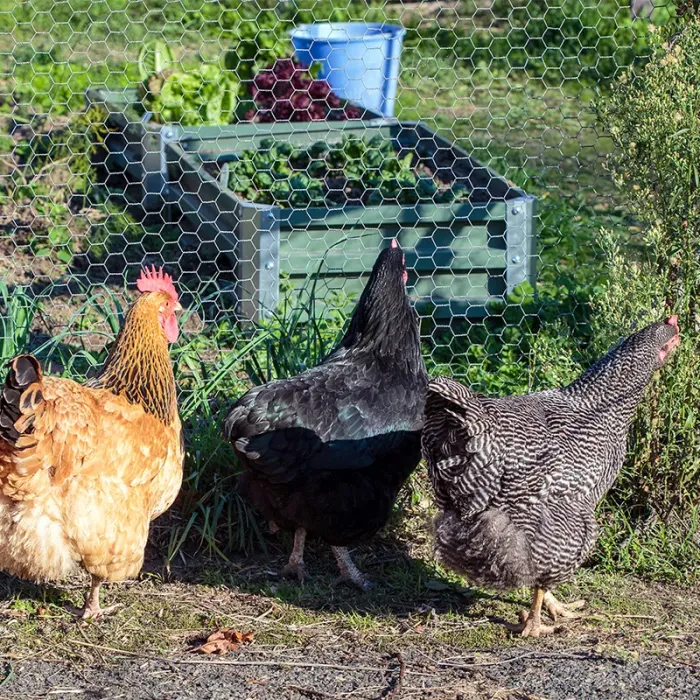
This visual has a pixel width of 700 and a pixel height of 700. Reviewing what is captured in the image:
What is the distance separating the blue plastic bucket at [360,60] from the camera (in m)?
7.24

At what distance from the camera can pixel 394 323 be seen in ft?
12.1

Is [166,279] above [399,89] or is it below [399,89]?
below

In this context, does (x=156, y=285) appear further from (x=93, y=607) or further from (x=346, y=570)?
(x=346, y=570)

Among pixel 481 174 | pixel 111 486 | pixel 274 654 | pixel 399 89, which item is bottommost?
pixel 274 654

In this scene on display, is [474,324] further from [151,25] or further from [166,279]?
[151,25]

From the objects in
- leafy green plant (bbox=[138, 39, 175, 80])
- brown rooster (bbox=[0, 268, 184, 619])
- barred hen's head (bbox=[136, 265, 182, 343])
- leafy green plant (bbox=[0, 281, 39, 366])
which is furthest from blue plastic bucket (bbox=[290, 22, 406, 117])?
brown rooster (bbox=[0, 268, 184, 619])

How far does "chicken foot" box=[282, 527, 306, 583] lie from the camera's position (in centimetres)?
365

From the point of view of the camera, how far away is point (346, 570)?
3.65m

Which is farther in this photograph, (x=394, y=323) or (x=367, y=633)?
(x=394, y=323)

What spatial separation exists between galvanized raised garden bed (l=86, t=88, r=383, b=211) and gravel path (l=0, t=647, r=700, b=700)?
3072 millimetres

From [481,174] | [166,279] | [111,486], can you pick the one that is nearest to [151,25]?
[481,174]

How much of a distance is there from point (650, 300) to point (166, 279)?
5.83ft

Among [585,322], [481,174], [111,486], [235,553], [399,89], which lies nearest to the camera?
[111,486]

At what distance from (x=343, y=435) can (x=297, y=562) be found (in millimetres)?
582
